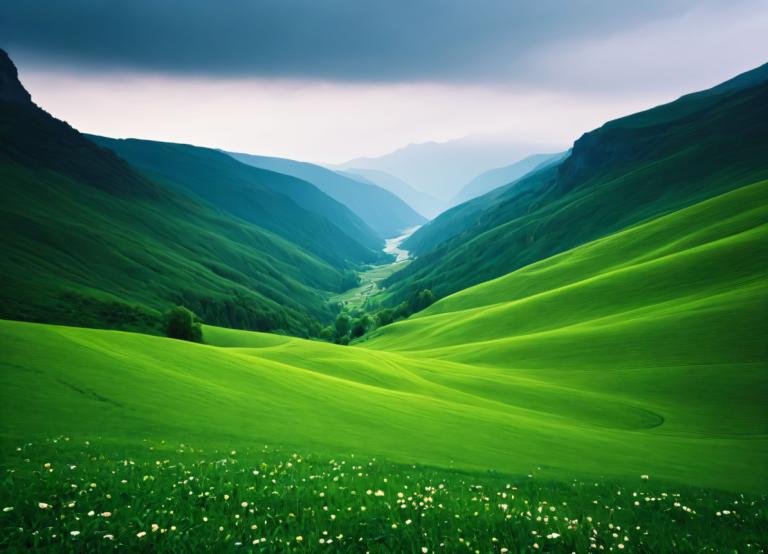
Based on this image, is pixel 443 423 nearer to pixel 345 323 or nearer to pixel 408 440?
pixel 408 440

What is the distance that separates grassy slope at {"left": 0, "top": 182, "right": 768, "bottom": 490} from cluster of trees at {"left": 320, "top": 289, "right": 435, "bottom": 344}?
275 ft

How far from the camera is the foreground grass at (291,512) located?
27.8ft

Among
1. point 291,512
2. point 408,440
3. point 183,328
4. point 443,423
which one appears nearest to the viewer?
Result: point 291,512

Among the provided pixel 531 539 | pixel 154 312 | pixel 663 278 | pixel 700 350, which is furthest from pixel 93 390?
pixel 154 312

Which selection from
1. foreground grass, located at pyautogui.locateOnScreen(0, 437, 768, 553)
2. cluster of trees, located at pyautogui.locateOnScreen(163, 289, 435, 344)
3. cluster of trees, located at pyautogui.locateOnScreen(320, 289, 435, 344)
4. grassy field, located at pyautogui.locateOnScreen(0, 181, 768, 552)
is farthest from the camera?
cluster of trees, located at pyautogui.locateOnScreen(320, 289, 435, 344)

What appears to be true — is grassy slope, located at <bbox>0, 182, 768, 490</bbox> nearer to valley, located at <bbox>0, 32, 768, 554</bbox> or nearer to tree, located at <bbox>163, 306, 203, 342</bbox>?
valley, located at <bbox>0, 32, 768, 554</bbox>

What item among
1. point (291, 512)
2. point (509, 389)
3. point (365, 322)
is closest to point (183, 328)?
point (365, 322)

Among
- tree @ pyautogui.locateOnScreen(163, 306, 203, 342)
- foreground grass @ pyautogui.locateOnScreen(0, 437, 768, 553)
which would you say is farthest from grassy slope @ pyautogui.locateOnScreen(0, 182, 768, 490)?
tree @ pyautogui.locateOnScreen(163, 306, 203, 342)

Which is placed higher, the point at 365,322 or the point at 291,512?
the point at 291,512

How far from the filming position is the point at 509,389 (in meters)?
46.1

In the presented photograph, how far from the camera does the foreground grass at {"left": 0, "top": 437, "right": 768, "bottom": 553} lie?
334 inches

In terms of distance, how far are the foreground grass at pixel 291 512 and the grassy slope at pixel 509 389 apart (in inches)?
196

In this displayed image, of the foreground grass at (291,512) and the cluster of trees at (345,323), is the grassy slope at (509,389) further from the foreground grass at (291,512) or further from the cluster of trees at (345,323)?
the cluster of trees at (345,323)

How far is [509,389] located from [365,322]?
396 feet
